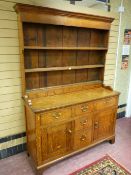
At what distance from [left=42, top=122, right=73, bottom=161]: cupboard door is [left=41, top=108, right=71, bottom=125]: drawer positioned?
9 cm

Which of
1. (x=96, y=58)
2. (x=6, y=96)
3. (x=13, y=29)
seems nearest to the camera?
(x=13, y=29)

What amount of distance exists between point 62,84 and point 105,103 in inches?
27.1

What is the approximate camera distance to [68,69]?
2.25 m

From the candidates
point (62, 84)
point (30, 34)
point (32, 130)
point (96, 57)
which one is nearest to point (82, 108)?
point (62, 84)

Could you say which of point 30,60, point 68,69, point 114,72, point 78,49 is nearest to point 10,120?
point 30,60

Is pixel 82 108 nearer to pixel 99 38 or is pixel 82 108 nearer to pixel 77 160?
pixel 77 160

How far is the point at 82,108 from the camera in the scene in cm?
208

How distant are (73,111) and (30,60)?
862 mm

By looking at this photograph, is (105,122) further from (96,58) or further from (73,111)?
(96,58)

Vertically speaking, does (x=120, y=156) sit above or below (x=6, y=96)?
below

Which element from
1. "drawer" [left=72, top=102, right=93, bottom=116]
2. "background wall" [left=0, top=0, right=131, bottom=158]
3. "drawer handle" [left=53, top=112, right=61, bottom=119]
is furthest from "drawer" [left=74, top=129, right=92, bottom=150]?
"background wall" [left=0, top=0, right=131, bottom=158]

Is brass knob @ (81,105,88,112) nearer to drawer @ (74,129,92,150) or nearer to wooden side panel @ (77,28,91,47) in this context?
drawer @ (74,129,92,150)

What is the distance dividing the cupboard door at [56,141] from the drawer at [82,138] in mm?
98

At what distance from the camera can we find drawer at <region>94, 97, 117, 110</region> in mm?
2213
